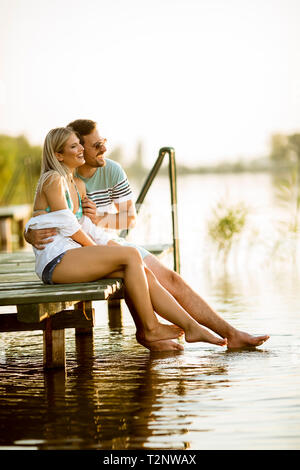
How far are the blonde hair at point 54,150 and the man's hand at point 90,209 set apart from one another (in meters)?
0.37

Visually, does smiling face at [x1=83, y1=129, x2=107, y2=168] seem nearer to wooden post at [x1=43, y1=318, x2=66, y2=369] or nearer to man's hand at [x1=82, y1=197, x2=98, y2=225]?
man's hand at [x1=82, y1=197, x2=98, y2=225]

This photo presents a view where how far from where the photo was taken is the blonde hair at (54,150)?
414cm

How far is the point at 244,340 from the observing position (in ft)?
14.3

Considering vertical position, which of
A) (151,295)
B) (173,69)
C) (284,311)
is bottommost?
(284,311)

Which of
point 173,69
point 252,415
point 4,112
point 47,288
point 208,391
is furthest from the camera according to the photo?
point 173,69

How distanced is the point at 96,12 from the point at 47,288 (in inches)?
908

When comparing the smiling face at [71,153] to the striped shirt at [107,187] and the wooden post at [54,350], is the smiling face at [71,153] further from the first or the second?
the wooden post at [54,350]

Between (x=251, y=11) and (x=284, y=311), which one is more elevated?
(x=251, y=11)

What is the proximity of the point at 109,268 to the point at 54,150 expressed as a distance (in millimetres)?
615

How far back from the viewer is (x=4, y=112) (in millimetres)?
25766

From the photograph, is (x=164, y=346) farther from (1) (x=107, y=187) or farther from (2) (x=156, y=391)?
(1) (x=107, y=187)

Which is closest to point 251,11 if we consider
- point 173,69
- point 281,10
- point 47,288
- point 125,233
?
point 281,10

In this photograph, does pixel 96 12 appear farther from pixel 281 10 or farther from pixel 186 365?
pixel 186 365

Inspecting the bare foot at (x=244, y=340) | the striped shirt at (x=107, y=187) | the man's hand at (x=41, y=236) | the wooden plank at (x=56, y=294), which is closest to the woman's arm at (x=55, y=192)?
the man's hand at (x=41, y=236)
